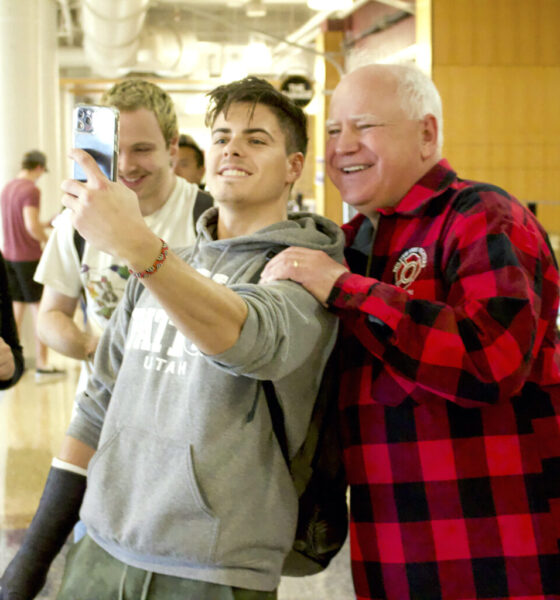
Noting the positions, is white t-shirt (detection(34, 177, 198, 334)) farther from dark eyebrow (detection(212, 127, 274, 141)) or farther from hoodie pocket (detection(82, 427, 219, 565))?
hoodie pocket (detection(82, 427, 219, 565))

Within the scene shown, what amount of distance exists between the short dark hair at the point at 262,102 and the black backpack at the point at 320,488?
0.49m

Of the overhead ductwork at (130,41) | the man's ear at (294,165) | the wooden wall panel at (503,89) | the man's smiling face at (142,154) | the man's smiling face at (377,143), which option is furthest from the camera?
the overhead ductwork at (130,41)

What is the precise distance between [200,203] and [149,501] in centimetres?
109

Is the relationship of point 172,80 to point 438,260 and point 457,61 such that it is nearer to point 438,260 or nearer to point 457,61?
point 457,61

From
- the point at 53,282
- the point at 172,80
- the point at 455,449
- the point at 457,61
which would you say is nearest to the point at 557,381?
the point at 455,449

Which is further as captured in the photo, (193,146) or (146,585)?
(193,146)

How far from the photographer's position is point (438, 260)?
1.58 metres

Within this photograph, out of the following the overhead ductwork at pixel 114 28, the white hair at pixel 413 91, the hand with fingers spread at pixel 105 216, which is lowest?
the hand with fingers spread at pixel 105 216

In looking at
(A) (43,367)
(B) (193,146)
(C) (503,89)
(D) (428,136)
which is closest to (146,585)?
(D) (428,136)

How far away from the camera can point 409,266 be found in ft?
5.34

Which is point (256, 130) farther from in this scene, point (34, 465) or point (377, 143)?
point (34, 465)

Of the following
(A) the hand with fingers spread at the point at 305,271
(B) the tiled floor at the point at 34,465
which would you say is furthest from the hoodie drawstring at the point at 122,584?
(B) the tiled floor at the point at 34,465

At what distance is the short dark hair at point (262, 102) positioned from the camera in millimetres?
1620

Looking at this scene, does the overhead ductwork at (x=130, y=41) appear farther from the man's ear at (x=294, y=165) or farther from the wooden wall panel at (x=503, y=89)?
the man's ear at (x=294, y=165)
